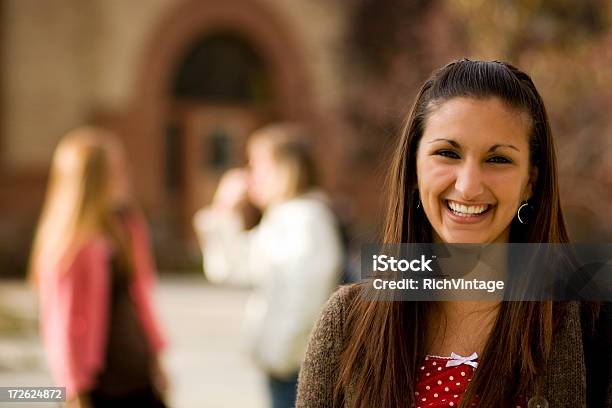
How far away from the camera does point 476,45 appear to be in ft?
29.1

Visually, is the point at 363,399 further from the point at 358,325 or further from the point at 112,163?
the point at 112,163

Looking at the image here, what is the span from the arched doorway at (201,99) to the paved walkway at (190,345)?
2224 mm

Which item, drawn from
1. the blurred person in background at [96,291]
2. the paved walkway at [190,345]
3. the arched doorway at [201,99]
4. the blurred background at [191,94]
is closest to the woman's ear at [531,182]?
the blurred person in background at [96,291]

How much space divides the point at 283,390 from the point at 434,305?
2.44m

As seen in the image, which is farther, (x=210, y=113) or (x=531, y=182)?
(x=210, y=113)

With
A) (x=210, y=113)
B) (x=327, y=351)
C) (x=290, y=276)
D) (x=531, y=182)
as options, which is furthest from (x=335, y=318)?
(x=210, y=113)

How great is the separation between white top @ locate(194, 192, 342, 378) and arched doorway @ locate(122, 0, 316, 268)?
38.9 ft

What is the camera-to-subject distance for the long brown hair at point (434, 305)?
1.80 meters

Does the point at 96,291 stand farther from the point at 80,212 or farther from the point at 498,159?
the point at 498,159

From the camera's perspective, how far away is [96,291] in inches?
167

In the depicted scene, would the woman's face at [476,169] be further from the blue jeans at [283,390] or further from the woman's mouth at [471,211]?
the blue jeans at [283,390]

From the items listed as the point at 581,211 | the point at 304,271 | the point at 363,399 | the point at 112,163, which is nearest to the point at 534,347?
the point at 363,399

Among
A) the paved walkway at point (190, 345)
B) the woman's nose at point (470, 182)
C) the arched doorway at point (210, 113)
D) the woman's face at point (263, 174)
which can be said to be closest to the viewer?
the woman's nose at point (470, 182)

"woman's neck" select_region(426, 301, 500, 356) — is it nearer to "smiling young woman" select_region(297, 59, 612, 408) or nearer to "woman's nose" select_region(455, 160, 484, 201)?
"smiling young woman" select_region(297, 59, 612, 408)
